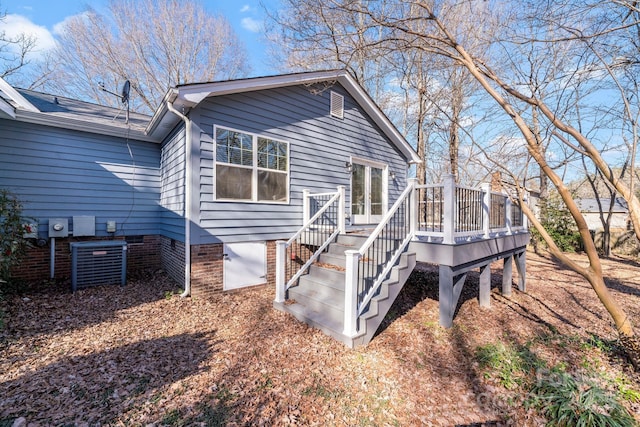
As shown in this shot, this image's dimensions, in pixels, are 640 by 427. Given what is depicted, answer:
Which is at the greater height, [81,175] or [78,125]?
[78,125]

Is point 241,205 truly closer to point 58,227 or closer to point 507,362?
point 58,227

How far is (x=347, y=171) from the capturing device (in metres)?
7.76

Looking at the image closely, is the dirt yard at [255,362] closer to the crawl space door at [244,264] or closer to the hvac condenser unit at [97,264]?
the hvac condenser unit at [97,264]

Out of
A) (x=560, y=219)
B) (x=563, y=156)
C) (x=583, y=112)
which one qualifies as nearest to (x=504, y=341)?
(x=563, y=156)

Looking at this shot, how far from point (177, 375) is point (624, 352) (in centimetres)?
519

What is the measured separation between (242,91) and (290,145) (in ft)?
4.89

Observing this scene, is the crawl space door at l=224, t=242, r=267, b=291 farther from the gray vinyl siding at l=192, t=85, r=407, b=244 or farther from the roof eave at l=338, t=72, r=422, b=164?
the roof eave at l=338, t=72, r=422, b=164

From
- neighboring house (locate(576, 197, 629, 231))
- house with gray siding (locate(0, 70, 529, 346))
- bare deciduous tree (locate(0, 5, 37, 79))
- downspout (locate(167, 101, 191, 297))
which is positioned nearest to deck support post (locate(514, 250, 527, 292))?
house with gray siding (locate(0, 70, 529, 346))

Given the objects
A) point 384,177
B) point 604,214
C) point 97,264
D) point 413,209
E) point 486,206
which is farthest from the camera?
point 604,214

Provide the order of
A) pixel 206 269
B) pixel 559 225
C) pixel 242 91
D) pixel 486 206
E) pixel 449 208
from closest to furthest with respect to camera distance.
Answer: pixel 449 208, pixel 486 206, pixel 206 269, pixel 242 91, pixel 559 225

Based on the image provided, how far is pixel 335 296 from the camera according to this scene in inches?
166

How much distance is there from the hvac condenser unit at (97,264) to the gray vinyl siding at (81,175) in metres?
0.99

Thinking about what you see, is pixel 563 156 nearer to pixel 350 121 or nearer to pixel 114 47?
pixel 350 121

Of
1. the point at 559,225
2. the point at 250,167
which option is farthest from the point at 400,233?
the point at 559,225
